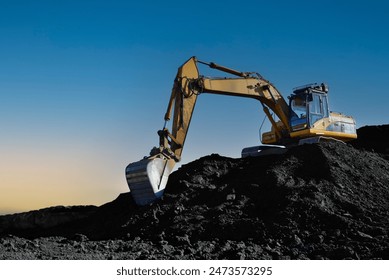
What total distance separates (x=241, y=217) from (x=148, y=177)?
2537 millimetres

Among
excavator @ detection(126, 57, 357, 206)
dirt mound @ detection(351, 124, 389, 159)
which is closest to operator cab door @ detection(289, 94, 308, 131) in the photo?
excavator @ detection(126, 57, 357, 206)

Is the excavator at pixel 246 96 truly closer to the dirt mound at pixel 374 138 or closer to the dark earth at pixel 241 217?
the dark earth at pixel 241 217

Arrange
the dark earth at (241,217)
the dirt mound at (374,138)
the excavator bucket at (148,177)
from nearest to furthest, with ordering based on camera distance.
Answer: the dark earth at (241,217)
the excavator bucket at (148,177)
the dirt mound at (374,138)

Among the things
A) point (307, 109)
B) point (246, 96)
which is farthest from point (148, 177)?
point (307, 109)

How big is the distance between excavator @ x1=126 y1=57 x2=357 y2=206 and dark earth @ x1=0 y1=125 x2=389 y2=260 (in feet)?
2.55

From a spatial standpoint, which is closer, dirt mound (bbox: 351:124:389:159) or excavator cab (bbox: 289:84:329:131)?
excavator cab (bbox: 289:84:329:131)

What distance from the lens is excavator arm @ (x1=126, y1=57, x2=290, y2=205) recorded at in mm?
12914

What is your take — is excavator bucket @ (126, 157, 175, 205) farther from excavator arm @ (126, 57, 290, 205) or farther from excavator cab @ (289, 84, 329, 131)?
excavator cab @ (289, 84, 329, 131)

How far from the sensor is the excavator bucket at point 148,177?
41.6 feet

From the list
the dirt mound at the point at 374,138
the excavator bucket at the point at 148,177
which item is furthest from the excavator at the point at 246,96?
the dirt mound at the point at 374,138

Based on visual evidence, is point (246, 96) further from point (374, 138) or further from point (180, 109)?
point (374, 138)

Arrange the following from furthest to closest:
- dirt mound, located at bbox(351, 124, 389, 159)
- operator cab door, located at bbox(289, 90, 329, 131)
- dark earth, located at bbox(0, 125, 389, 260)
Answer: dirt mound, located at bbox(351, 124, 389, 159) < operator cab door, located at bbox(289, 90, 329, 131) < dark earth, located at bbox(0, 125, 389, 260)

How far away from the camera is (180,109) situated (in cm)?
1408

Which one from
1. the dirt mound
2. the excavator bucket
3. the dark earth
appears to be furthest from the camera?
the dirt mound
